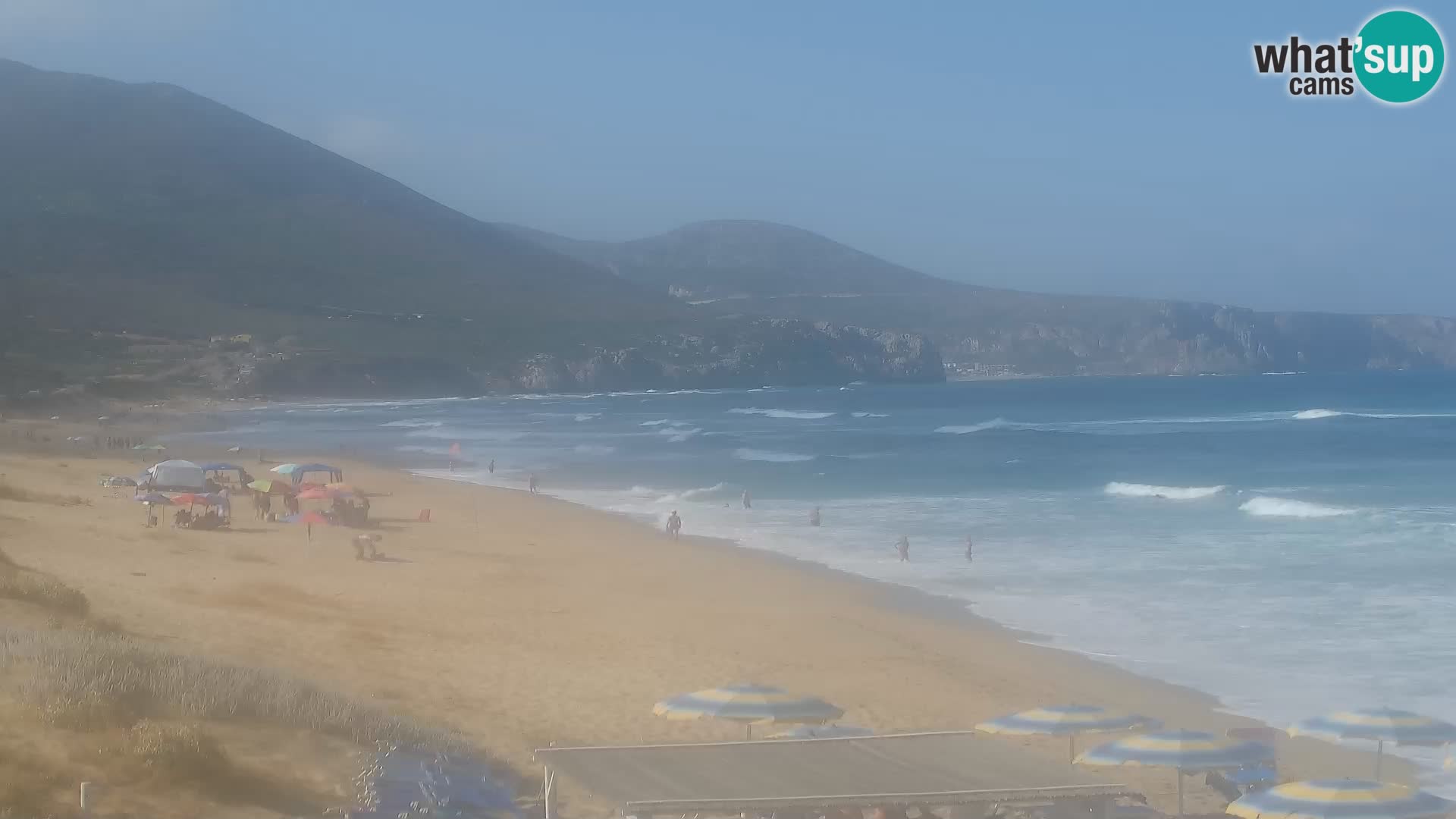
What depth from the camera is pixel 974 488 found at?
121 ft

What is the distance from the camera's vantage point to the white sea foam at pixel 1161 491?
1345 inches

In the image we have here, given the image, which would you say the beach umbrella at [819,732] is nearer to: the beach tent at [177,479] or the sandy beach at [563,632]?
the sandy beach at [563,632]

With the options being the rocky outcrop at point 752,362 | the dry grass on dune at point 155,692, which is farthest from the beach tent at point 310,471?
the rocky outcrop at point 752,362

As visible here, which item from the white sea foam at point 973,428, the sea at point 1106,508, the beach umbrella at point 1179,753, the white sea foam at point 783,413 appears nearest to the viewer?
the beach umbrella at point 1179,753

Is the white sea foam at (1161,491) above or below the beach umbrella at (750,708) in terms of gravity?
below

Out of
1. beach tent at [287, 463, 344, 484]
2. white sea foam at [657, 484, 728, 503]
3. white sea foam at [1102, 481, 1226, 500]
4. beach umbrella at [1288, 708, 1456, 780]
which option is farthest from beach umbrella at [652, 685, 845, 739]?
white sea foam at [1102, 481, 1226, 500]

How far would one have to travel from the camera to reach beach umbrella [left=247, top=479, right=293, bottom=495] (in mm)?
26608

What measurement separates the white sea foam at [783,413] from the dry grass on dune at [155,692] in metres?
75.0

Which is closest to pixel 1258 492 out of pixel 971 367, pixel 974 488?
pixel 974 488

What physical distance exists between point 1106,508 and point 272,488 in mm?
17738

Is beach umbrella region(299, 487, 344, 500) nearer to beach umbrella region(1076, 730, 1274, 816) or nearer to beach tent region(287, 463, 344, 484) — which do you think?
beach tent region(287, 463, 344, 484)

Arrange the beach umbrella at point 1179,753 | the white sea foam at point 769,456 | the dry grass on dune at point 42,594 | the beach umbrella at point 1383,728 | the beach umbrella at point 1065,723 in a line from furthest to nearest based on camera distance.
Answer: the white sea foam at point 769,456
the dry grass on dune at point 42,594
the beach umbrella at point 1383,728
the beach umbrella at point 1065,723
the beach umbrella at point 1179,753

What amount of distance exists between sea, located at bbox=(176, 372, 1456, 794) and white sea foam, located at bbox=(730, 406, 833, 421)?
1.19m

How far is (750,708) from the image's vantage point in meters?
9.33
